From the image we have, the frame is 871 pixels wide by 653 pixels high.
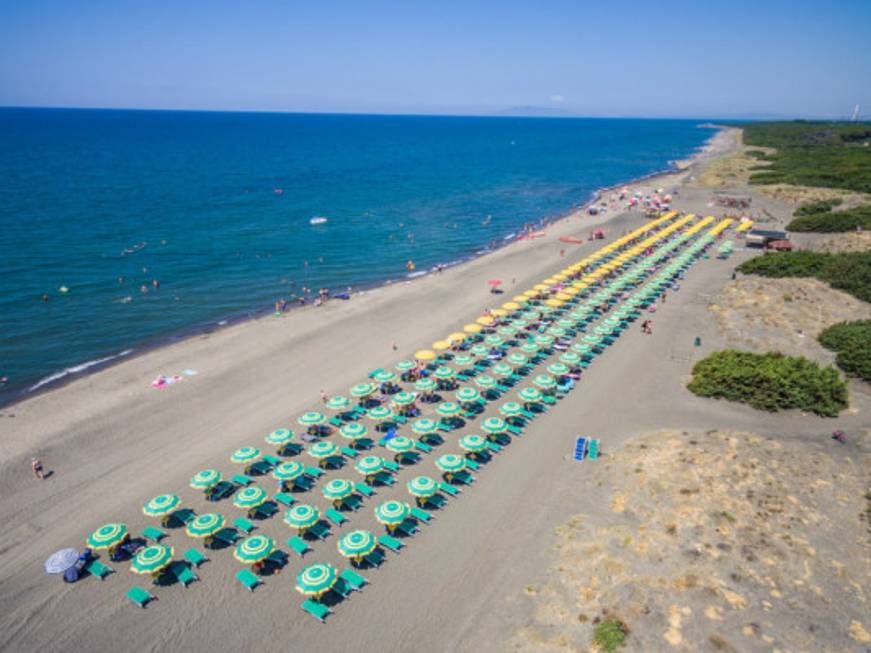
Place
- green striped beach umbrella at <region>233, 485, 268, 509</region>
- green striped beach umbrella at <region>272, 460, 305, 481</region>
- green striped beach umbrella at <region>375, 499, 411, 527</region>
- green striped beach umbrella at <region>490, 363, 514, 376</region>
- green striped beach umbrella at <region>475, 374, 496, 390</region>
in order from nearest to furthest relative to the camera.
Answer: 1. green striped beach umbrella at <region>375, 499, 411, 527</region>
2. green striped beach umbrella at <region>233, 485, 268, 509</region>
3. green striped beach umbrella at <region>272, 460, 305, 481</region>
4. green striped beach umbrella at <region>475, 374, 496, 390</region>
5. green striped beach umbrella at <region>490, 363, 514, 376</region>

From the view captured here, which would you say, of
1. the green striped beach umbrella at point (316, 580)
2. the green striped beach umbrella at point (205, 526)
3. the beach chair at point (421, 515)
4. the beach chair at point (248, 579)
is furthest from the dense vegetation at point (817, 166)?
the green striped beach umbrella at point (205, 526)

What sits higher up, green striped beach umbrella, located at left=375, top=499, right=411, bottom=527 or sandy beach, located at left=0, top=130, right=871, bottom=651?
green striped beach umbrella, located at left=375, top=499, right=411, bottom=527

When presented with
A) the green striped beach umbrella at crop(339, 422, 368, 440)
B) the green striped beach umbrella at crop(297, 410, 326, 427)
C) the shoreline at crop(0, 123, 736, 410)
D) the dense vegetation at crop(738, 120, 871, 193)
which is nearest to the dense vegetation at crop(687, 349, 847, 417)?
the green striped beach umbrella at crop(339, 422, 368, 440)

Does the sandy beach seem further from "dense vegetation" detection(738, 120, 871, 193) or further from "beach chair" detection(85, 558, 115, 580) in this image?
"dense vegetation" detection(738, 120, 871, 193)

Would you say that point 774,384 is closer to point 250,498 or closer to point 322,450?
point 322,450

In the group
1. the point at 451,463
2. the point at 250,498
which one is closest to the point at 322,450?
the point at 250,498

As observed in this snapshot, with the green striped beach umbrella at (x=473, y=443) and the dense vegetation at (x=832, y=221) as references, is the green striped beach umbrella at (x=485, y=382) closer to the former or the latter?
the green striped beach umbrella at (x=473, y=443)

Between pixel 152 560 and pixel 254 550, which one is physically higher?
pixel 254 550
